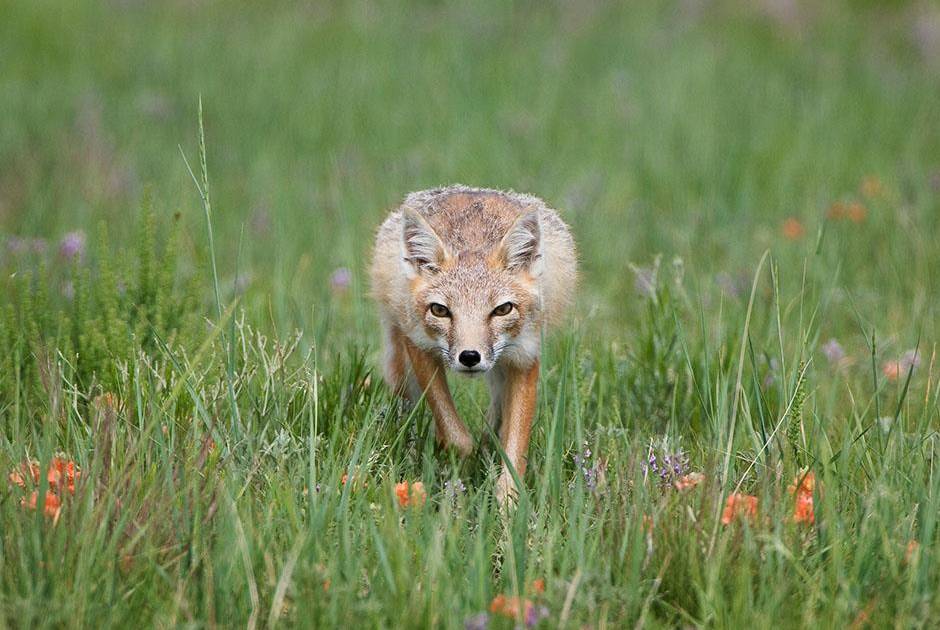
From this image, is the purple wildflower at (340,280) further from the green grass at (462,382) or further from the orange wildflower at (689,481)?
the orange wildflower at (689,481)

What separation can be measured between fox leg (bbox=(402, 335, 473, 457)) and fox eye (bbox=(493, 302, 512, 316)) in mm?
348

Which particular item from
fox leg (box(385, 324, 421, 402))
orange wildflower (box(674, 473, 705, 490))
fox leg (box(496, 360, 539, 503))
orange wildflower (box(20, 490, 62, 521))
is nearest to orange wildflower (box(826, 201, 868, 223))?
fox leg (box(496, 360, 539, 503))

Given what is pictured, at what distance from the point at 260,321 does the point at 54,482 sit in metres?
1.89

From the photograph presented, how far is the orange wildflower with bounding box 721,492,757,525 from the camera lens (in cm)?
349

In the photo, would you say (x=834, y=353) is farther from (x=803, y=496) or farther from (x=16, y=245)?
(x=16, y=245)

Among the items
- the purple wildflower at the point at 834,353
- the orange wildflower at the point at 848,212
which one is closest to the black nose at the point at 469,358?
the purple wildflower at the point at 834,353

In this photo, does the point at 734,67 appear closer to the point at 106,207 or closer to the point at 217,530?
the point at 106,207

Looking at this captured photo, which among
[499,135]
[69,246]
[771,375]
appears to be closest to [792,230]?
[499,135]

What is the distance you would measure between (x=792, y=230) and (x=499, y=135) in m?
2.71

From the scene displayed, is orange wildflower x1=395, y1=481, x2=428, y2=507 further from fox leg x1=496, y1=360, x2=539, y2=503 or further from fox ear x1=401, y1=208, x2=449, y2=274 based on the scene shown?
fox ear x1=401, y1=208, x2=449, y2=274

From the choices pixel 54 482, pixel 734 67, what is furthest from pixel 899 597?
pixel 734 67

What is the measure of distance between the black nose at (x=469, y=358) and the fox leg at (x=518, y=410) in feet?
1.53

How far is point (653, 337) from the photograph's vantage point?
5.40 m

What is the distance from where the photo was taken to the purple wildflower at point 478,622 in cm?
303
